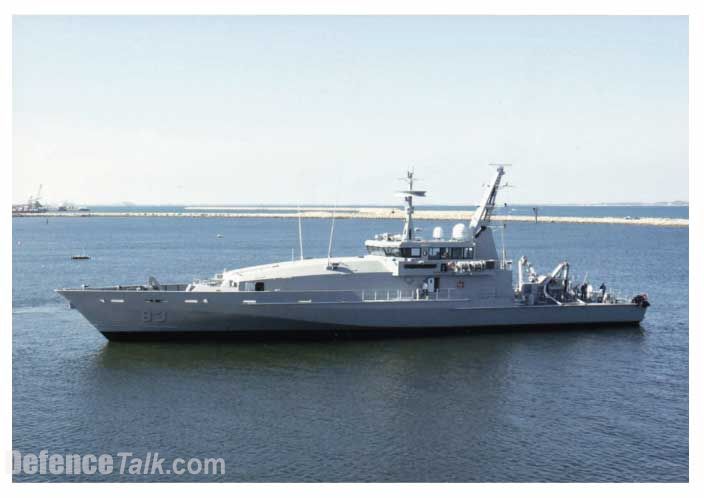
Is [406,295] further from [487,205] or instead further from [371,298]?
[487,205]

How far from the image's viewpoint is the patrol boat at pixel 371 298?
33312 millimetres

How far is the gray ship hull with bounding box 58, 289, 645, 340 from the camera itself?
33.1m

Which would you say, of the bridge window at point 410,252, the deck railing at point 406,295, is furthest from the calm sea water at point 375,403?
the bridge window at point 410,252

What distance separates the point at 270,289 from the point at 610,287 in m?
31.5

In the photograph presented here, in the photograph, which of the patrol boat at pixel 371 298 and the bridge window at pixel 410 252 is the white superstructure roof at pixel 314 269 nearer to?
the patrol boat at pixel 371 298

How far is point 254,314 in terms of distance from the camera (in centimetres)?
3362

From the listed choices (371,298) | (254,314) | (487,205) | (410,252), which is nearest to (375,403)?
(371,298)

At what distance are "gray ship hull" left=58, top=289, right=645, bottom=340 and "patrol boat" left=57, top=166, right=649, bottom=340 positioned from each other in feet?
0.17

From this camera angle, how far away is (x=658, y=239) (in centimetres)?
11125

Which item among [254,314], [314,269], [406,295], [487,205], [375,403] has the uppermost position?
[487,205]

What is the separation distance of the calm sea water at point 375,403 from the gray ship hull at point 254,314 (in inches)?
35.8

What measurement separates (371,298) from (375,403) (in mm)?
10132

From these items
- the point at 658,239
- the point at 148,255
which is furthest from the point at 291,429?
the point at 658,239

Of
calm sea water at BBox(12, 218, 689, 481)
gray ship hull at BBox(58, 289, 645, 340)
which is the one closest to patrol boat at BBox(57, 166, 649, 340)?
gray ship hull at BBox(58, 289, 645, 340)
